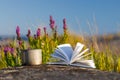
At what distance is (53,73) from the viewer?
3969 millimetres

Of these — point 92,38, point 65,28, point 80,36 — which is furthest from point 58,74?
point 80,36

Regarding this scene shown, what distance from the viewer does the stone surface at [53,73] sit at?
3.81 metres

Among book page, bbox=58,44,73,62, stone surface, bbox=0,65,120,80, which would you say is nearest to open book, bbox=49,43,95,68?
book page, bbox=58,44,73,62

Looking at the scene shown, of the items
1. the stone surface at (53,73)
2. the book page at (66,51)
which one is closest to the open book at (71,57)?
the book page at (66,51)

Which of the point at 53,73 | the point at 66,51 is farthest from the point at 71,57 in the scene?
the point at 53,73

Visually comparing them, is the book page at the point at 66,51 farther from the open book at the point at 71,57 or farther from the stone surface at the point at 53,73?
the stone surface at the point at 53,73

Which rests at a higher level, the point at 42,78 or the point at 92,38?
the point at 92,38

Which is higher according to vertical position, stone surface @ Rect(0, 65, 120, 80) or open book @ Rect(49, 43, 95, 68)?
open book @ Rect(49, 43, 95, 68)

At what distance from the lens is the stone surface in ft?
12.5

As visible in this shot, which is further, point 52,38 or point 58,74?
point 52,38

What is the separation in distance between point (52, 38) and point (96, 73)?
8.91ft

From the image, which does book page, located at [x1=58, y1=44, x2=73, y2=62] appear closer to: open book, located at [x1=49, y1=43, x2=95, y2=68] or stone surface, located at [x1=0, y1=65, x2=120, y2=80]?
open book, located at [x1=49, y1=43, x2=95, y2=68]

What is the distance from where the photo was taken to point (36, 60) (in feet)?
14.6

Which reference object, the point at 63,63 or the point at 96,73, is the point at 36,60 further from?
the point at 96,73
